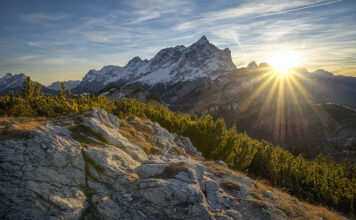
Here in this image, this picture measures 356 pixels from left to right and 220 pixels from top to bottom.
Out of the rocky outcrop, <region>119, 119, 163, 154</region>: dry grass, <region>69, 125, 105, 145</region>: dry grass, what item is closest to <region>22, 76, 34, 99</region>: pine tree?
<region>119, 119, 163, 154</region>: dry grass

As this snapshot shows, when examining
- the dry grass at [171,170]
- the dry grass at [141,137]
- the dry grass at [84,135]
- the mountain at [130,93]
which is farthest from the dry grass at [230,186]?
the mountain at [130,93]

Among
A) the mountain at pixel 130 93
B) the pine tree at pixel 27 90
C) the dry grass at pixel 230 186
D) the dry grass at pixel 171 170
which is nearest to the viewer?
the dry grass at pixel 171 170

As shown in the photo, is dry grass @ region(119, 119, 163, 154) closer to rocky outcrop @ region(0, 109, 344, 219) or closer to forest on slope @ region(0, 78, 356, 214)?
rocky outcrop @ region(0, 109, 344, 219)

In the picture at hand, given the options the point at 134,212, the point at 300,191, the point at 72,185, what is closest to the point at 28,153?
the point at 72,185

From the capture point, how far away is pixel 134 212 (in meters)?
8.44

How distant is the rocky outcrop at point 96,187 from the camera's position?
7551 millimetres

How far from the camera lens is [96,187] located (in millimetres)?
9289

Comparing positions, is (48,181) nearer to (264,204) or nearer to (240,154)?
(264,204)

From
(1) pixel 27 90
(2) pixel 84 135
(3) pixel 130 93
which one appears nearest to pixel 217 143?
(2) pixel 84 135

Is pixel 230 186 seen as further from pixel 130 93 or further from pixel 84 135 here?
pixel 130 93

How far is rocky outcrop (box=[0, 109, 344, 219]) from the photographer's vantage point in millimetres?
7551

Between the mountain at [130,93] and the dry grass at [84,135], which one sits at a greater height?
the mountain at [130,93]

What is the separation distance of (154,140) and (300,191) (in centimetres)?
2514

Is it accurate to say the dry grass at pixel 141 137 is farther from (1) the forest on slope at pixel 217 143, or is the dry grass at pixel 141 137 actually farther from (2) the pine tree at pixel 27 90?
(2) the pine tree at pixel 27 90
